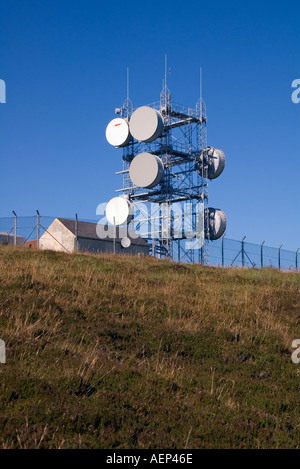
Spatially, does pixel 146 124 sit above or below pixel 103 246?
above

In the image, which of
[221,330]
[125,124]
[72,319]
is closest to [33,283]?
[72,319]

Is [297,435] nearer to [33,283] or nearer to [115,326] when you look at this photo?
[115,326]

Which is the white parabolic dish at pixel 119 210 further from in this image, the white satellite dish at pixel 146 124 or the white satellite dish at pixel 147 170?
the white satellite dish at pixel 146 124

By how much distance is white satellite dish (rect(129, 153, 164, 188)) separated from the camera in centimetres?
4853

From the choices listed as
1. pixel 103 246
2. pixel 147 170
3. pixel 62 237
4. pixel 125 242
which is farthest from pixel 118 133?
pixel 62 237

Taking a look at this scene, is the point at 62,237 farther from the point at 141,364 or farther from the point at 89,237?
the point at 141,364

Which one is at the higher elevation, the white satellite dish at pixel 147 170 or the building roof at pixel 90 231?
the white satellite dish at pixel 147 170

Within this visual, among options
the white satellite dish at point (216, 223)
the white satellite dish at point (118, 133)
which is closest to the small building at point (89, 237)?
the white satellite dish at point (216, 223)

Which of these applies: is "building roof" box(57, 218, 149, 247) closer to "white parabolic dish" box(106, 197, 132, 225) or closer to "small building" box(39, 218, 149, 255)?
"small building" box(39, 218, 149, 255)

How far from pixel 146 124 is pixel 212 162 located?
757 cm

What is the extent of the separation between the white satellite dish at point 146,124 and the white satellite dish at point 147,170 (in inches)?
68.6

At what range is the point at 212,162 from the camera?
52969 millimetres

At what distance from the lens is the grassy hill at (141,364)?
7.40m

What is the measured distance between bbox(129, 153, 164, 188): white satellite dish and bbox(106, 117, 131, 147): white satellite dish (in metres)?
5.50
